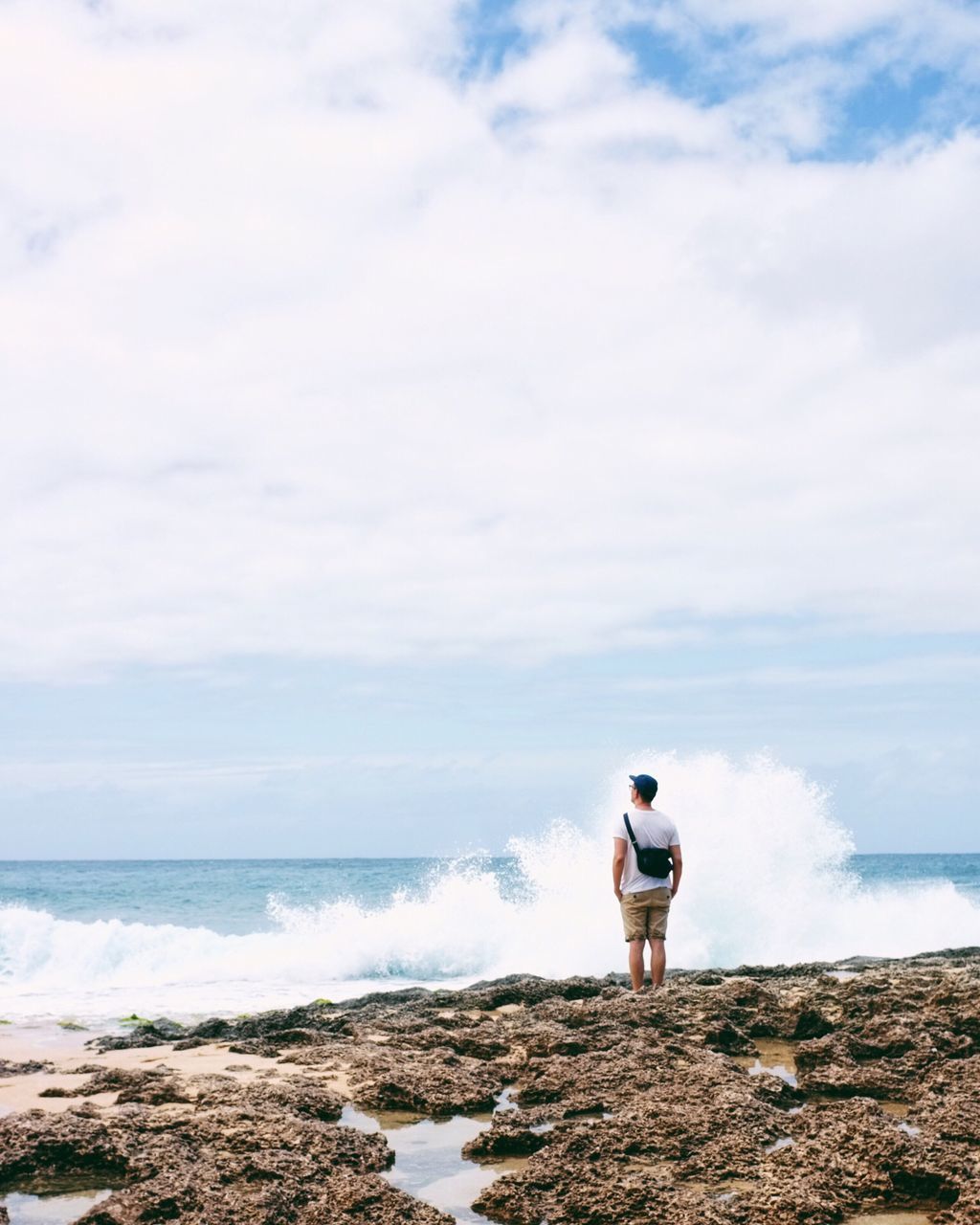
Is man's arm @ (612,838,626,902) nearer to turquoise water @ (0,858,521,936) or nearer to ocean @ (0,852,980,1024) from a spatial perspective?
ocean @ (0,852,980,1024)

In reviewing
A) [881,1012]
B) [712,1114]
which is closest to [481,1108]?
[712,1114]

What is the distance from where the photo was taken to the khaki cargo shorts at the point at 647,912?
353 inches

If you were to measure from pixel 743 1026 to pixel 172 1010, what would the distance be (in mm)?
6580

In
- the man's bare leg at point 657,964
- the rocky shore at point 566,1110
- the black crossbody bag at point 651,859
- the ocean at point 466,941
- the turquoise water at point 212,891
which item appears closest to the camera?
the rocky shore at point 566,1110

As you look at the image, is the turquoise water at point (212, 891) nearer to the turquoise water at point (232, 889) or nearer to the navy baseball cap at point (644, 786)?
the turquoise water at point (232, 889)

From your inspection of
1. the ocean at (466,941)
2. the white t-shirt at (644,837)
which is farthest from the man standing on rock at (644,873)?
the ocean at (466,941)

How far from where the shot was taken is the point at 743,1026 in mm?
7270

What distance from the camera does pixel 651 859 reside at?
889cm

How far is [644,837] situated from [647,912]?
25.9 inches

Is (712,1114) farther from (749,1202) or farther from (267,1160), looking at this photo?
(267,1160)

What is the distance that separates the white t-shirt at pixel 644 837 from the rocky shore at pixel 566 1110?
0.93m

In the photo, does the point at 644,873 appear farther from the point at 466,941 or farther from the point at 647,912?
the point at 466,941

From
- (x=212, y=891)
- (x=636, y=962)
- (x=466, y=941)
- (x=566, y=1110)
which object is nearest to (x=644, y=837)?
(x=636, y=962)

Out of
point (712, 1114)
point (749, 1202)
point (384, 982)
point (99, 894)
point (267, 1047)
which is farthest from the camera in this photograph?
point (99, 894)
